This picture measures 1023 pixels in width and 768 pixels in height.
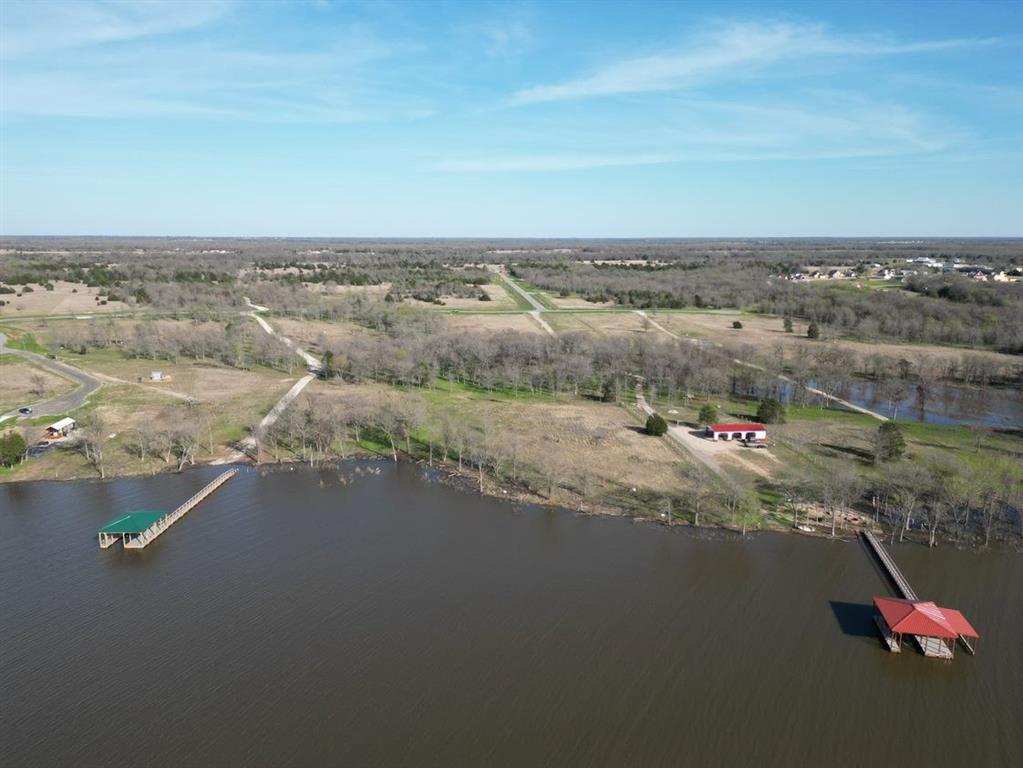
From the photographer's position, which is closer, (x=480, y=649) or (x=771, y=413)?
(x=480, y=649)

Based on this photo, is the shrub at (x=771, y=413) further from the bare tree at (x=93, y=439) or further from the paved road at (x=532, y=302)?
the bare tree at (x=93, y=439)

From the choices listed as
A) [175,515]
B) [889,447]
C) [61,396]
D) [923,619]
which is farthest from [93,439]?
[889,447]

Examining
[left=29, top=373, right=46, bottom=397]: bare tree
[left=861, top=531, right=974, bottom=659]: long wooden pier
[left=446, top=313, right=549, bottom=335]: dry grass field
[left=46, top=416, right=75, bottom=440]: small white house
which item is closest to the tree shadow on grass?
[left=861, top=531, right=974, bottom=659]: long wooden pier

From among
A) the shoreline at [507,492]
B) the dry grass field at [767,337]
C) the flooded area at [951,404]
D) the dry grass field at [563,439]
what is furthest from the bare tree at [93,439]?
the dry grass field at [767,337]

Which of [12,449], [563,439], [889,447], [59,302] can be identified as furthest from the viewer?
[59,302]

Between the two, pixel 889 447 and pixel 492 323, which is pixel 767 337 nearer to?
pixel 492 323

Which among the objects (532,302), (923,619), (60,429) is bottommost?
(923,619)

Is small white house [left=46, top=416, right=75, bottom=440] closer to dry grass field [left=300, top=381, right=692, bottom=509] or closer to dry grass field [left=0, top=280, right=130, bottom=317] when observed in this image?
dry grass field [left=300, top=381, right=692, bottom=509]
